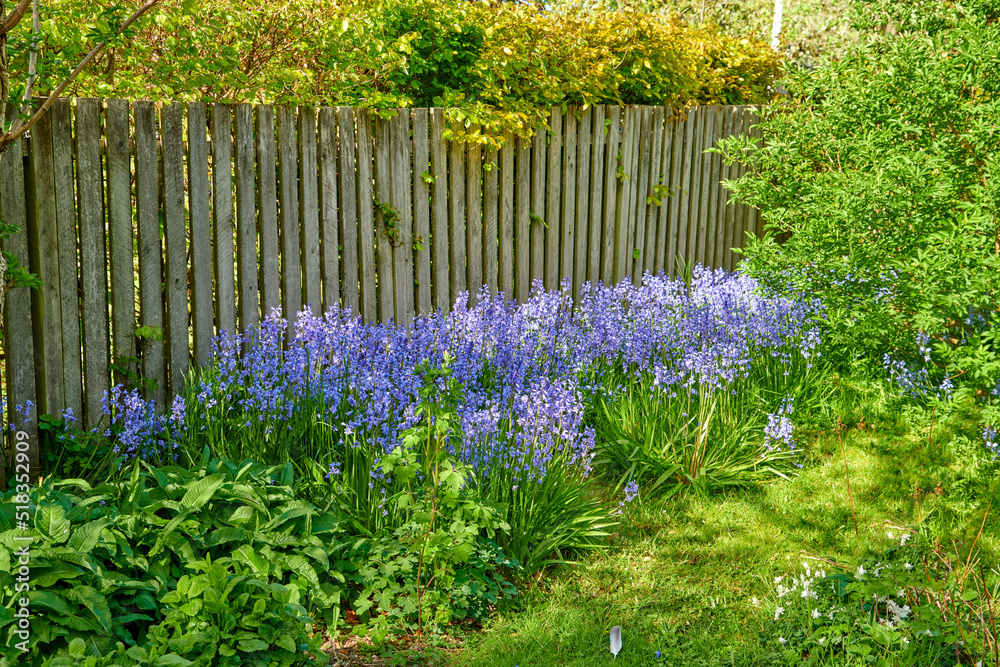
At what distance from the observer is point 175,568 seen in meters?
2.71

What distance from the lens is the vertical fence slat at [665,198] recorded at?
6.95 metres

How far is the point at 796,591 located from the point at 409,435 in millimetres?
1624

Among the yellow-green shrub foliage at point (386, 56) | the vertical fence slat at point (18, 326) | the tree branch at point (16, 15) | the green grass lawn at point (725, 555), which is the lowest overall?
the green grass lawn at point (725, 555)

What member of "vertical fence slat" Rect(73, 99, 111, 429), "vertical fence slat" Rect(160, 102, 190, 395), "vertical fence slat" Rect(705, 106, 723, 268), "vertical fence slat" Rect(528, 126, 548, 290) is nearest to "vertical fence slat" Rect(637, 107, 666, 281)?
"vertical fence slat" Rect(705, 106, 723, 268)

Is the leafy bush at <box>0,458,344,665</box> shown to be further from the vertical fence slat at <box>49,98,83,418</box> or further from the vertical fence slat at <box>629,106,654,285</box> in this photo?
the vertical fence slat at <box>629,106,654,285</box>

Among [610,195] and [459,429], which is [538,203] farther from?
[459,429]

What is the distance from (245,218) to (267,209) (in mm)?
144

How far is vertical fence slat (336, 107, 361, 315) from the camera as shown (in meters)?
4.74

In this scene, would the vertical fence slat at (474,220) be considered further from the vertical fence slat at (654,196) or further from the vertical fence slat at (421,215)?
the vertical fence slat at (654,196)

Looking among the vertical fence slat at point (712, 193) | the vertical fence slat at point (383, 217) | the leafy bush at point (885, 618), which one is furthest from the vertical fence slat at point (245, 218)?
the vertical fence slat at point (712, 193)

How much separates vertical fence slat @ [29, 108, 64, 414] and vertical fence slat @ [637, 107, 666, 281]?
A: 14.3 feet

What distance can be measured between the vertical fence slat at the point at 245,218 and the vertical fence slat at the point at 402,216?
3.08 ft

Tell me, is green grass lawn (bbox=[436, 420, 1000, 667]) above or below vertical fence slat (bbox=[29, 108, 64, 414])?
below

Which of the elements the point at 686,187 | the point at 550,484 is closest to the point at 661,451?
the point at 550,484
